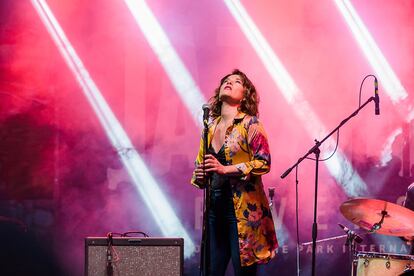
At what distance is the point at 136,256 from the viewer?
14.5ft

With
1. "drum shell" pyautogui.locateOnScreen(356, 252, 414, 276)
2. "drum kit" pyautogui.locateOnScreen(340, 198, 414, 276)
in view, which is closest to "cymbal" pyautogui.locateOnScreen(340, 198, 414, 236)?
"drum kit" pyautogui.locateOnScreen(340, 198, 414, 276)

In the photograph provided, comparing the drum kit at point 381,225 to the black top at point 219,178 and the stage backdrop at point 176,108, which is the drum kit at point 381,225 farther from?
the stage backdrop at point 176,108

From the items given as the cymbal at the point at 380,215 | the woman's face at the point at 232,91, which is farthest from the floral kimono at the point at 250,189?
the cymbal at the point at 380,215

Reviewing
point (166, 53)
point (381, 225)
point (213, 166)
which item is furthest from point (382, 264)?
point (166, 53)

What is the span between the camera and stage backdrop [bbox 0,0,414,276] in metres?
5.81

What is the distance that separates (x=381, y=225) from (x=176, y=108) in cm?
229

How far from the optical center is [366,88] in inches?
→ 248

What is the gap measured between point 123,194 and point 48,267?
0.96 metres

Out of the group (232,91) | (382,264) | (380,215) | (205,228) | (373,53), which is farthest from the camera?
(373,53)

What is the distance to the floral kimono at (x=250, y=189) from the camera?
142 inches

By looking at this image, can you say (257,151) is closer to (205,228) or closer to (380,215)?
(205,228)

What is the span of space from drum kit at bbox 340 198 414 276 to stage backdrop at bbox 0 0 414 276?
1.40m

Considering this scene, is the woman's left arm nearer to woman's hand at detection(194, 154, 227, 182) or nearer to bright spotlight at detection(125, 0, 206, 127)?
woman's hand at detection(194, 154, 227, 182)

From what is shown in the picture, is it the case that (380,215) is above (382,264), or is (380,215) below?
above
